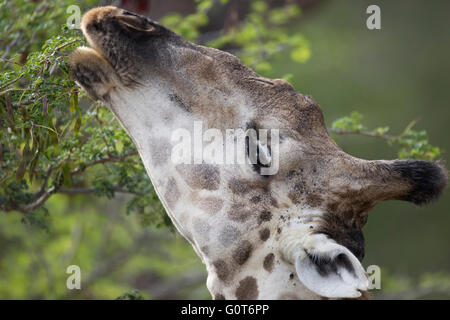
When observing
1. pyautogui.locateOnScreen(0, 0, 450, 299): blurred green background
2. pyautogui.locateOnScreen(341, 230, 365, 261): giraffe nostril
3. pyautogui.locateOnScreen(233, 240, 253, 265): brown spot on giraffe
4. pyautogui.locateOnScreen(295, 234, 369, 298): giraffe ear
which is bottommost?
pyautogui.locateOnScreen(295, 234, 369, 298): giraffe ear

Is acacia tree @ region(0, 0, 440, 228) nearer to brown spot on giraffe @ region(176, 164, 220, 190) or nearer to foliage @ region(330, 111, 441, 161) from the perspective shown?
foliage @ region(330, 111, 441, 161)

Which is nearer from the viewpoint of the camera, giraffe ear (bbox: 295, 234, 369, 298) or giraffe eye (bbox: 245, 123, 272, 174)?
giraffe ear (bbox: 295, 234, 369, 298)

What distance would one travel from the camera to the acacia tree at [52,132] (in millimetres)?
2973

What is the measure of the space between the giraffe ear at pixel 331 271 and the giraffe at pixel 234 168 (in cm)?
10

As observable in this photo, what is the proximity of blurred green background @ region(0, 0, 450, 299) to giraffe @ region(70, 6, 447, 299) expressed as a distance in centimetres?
453

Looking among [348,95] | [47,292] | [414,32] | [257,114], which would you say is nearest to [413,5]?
[414,32]

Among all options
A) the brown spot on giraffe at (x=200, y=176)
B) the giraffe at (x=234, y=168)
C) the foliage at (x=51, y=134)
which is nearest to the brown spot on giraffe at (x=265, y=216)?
the giraffe at (x=234, y=168)

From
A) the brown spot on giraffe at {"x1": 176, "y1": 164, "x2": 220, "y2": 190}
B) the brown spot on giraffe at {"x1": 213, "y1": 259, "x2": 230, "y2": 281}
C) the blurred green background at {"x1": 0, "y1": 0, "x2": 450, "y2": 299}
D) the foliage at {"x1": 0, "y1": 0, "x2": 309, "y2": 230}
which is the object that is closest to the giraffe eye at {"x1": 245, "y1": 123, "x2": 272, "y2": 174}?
the brown spot on giraffe at {"x1": 176, "y1": 164, "x2": 220, "y2": 190}

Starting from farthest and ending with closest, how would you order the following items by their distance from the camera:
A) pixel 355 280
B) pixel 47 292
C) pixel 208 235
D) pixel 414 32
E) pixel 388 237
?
1. pixel 414 32
2. pixel 388 237
3. pixel 47 292
4. pixel 208 235
5. pixel 355 280

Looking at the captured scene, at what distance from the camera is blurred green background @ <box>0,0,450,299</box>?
24.8 ft

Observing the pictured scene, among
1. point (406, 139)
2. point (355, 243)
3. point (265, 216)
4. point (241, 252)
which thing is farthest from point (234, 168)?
point (406, 139)
